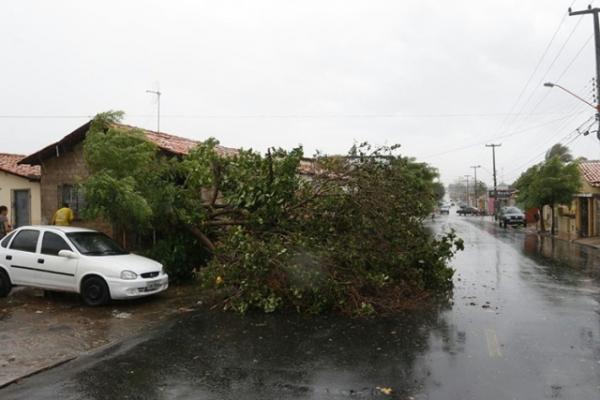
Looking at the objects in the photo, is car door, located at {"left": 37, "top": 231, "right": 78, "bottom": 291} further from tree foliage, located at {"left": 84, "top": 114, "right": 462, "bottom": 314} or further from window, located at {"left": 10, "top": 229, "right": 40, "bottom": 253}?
tree foliage, located at {"left": 84, "top": 114, "right": 462, "bottom": 314}

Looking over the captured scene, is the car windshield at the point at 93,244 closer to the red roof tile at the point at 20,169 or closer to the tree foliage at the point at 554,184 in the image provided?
the red roof tile at the point at 20,169

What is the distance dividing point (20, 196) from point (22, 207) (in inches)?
17.9

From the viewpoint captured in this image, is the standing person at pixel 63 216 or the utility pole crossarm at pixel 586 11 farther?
the utility pole crossarm at pixel 586 11

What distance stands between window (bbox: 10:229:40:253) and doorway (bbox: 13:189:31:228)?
36.1 feet

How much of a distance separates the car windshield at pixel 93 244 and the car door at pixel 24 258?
82 centimetres

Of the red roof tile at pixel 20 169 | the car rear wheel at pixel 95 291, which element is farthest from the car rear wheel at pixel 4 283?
the red roof tile at pixel 20 169

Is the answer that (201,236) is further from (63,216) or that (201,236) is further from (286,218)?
(63,216)

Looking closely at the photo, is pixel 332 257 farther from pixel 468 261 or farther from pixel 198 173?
pixel 468 261

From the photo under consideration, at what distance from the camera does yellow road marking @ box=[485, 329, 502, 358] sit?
6398 mm

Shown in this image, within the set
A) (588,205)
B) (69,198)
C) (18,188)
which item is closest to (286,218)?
(69,198)

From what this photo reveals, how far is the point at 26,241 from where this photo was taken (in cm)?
1039

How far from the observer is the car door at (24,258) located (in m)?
10.1

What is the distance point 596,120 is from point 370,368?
20.7 meters

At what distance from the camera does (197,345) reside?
7.06 metres
